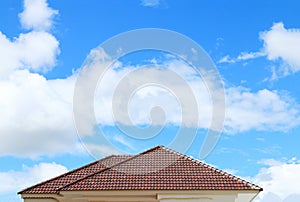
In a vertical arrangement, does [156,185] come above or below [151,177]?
below

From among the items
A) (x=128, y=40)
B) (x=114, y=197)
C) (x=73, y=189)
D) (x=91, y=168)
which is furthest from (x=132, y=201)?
(x=128, y=40)

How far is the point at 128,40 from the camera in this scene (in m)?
16.4

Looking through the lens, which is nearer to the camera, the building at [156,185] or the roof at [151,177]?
the building at [156,185]

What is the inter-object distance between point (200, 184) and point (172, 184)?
1066 mm

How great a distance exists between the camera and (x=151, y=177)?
1803 centimetres

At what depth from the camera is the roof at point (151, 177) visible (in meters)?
17.4

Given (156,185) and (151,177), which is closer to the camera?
(156,185)

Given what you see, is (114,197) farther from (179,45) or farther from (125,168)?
(179,45)

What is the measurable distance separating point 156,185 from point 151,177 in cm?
74

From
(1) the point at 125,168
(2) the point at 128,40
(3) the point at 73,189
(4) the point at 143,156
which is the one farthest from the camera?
(4) the point at 143,156

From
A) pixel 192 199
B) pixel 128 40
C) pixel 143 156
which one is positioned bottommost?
pixel 192 199

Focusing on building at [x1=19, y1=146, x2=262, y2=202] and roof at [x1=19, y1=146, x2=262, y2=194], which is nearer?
building at [x1=19, y1=146, x2=262, y2=202]

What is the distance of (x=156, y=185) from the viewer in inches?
683

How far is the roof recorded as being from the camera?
17391 mm
